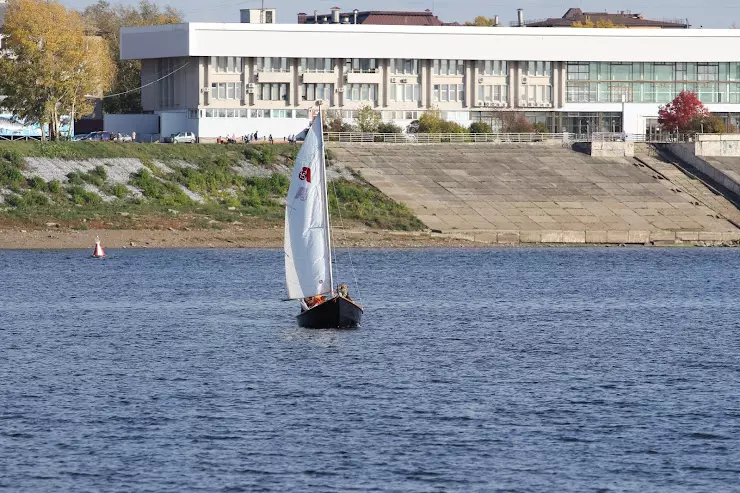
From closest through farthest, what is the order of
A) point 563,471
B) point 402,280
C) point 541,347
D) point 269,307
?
point 563,471 → point 541,347 → point 269,307 → point 402,280

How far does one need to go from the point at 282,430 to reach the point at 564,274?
183 ft

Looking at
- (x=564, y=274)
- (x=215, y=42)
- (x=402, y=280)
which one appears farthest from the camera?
(x=215, y=42)

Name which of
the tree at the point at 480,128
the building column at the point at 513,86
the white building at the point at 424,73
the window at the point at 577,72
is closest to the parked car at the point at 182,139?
the white building at the point at 424,73

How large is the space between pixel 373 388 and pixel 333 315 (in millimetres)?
14162

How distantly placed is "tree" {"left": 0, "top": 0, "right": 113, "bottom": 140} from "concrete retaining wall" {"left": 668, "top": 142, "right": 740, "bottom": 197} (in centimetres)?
5364

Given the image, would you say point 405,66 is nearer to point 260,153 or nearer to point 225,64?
point 225,64

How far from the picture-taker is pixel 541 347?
193 feet

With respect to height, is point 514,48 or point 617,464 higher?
point 514,48

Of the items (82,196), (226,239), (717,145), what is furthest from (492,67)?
(82,196)

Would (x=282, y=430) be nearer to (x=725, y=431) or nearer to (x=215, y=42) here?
(x=725, y=431)

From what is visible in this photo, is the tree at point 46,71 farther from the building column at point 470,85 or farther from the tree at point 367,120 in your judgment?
the building column at point 470,85

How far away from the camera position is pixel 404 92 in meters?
155

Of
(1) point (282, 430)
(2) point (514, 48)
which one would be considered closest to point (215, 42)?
(2) point (514, 48)

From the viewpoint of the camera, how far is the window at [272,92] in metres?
149
